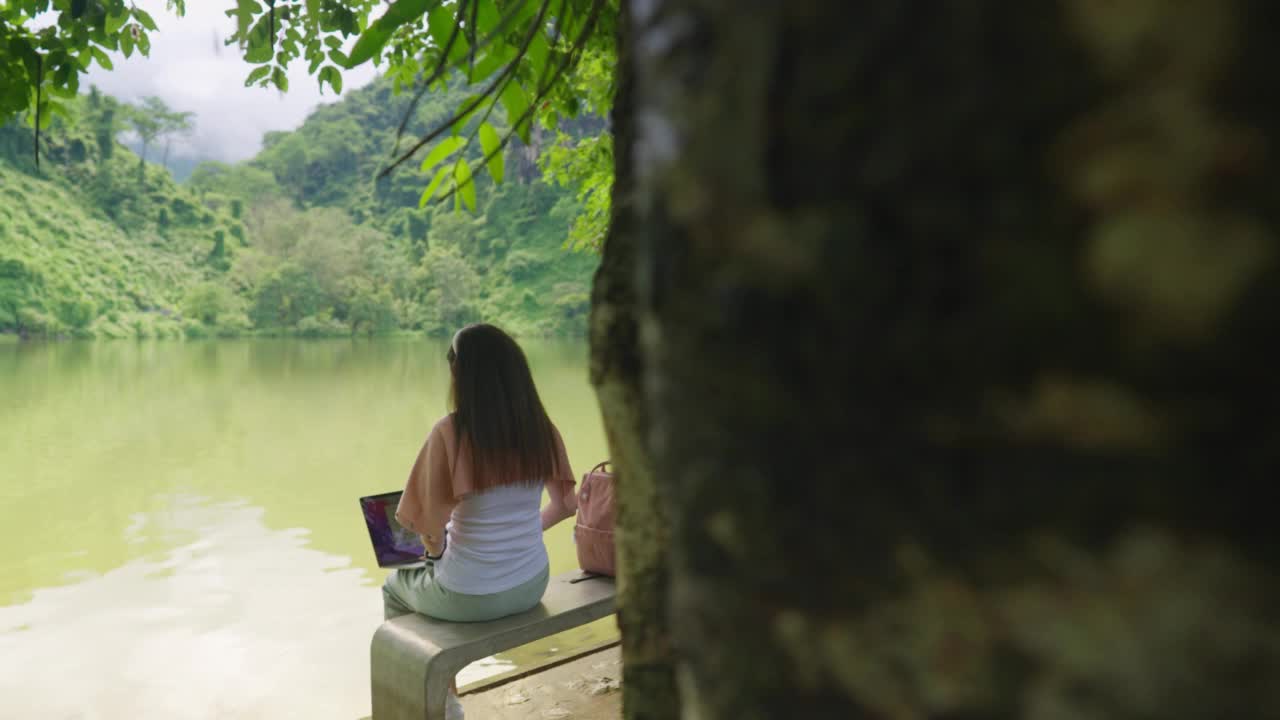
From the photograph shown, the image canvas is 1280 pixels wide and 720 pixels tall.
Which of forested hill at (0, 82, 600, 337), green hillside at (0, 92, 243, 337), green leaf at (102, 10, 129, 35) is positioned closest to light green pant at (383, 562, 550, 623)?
green leaf at (102, 10, 129, 35)

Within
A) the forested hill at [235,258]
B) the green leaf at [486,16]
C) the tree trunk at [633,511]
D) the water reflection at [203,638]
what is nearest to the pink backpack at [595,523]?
→ the water reflection at [203,638]

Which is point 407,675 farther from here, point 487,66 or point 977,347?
point 977,347

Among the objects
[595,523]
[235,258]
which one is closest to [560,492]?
[595,523]

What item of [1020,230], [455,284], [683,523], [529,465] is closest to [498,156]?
[683,523]

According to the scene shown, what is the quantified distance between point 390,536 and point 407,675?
2.81 feet

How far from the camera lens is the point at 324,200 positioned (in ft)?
244

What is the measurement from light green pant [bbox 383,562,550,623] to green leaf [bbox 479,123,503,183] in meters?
2.15

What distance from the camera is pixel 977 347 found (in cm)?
33

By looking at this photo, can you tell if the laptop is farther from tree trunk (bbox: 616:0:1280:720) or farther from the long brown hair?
tree trunk (bbox: 616:0:1280:720)

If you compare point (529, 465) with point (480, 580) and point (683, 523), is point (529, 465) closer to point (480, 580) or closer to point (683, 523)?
point (480, 580)

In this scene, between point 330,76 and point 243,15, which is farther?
point 330,76

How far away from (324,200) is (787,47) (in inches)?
3148

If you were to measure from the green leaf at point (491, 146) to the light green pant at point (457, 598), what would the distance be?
2.15 metres

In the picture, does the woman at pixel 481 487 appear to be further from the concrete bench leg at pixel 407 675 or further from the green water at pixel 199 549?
the green water at pixel 199 549
